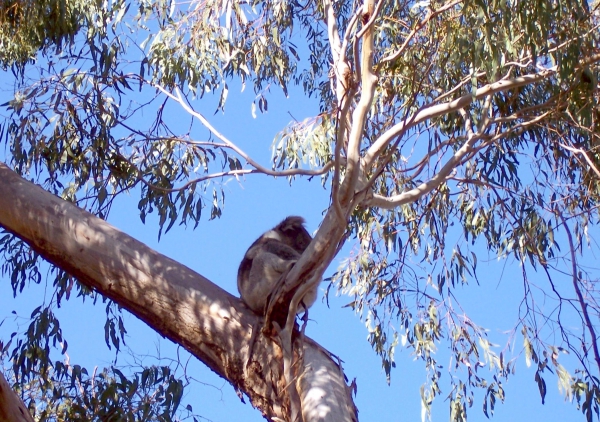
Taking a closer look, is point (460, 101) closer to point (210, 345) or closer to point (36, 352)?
point (210, 345)

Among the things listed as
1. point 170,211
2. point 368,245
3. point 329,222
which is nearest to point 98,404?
point 170,211

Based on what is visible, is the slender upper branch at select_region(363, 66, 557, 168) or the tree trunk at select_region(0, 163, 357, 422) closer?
the tree trunk at select_region(0, 163, 357, 422)

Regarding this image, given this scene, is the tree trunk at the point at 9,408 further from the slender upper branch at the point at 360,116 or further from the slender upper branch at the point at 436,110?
the slender upper branch at the point at 436,110

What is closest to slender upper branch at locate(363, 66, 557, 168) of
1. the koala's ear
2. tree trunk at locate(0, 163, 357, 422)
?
tree trunk at locate(0, 163, 357, 422)

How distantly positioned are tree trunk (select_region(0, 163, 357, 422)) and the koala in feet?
0.73

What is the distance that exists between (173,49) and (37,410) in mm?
2750

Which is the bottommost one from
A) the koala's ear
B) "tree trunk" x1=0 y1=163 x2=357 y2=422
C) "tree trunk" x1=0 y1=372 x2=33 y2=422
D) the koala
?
"tree trunk" x1=0 y1=372 x2=33 y2=422

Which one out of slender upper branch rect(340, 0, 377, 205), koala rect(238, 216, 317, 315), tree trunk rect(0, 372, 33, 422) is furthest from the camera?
koala rect(238, 216, 317, 315)

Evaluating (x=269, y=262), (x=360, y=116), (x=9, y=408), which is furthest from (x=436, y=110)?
(x=9, y=408)

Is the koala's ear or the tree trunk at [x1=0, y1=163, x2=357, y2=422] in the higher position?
the koala's ear

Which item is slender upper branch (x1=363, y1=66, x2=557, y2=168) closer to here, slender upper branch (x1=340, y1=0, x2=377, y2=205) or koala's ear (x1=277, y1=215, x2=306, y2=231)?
slender upper branch (x1=340, y1=0, x2=377, y2=205)

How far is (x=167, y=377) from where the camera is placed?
173 inches

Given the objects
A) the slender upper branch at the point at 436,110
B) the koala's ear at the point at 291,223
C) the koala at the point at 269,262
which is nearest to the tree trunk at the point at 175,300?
the koala at the point at 269,262

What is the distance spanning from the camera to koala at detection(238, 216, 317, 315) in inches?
156
